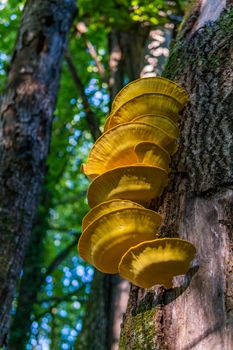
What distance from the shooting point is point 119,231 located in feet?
5.24

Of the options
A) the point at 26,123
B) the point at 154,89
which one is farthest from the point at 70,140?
the point at 154,89

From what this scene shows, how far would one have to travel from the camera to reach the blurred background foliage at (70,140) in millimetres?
8344

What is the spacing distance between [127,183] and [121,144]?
0.76 feet

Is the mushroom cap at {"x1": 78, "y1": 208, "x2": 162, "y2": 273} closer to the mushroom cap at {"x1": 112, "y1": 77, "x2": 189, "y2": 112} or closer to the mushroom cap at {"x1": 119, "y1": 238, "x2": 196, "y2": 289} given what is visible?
the mushroom cap at {"x1": 119, "y1": 238, "x2": 196, "y2": 289}

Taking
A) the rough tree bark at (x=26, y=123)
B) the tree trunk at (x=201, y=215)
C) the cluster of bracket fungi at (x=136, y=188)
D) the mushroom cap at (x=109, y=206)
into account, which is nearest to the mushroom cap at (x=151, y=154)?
the cluster of bracket fungi at (x=136, y=188)

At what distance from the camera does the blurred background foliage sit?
8344 millimetres

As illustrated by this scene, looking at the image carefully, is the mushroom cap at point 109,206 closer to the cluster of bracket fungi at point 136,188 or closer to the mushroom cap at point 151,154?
the cluster of bracket fungi at point 136,188

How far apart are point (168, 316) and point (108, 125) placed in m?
0.97

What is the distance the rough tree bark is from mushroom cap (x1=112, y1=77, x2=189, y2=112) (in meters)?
1.86

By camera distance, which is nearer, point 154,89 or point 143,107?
point 143,107

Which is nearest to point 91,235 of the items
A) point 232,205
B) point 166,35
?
point 232,205

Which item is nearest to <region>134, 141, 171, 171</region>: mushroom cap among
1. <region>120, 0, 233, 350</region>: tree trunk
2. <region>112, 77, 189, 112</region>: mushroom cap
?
<region>120, 0, 233, 350</region>: tree trunk

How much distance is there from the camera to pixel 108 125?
83.9 inches

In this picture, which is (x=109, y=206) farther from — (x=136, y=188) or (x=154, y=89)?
(x=154, y=89)
